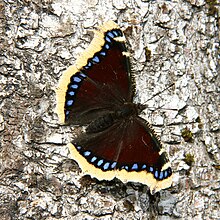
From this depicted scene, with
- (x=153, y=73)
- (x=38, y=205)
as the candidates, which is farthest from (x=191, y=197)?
(x=38, y=205)

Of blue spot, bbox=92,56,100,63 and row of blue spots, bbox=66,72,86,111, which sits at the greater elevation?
blue spot, bbox=92,56,100,63

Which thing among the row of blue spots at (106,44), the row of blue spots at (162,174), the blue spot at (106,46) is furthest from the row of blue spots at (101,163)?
the blue spot at (106,46)

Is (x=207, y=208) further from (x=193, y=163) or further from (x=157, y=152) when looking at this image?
(x=157, y=152)

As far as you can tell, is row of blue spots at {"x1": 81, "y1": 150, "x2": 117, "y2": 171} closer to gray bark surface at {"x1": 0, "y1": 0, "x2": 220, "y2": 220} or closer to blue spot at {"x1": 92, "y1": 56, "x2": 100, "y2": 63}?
gray bark surface at {"x1": 0, "y1": 0, "x2": 220, "y2": 220}

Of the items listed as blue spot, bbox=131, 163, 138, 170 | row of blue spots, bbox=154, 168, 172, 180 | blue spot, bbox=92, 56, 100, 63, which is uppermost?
blue spot, bbox=92, 56, 100, 63

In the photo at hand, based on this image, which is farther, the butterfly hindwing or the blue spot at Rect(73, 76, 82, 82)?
the blue spot at Rect(73, 76, 82, 82)

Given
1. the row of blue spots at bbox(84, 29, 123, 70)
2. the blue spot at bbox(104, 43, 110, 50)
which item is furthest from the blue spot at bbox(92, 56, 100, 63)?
the blue spot at bbox(104, 43, 110, 50)

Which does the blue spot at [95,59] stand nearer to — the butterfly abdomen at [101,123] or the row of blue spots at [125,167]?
the butterfly abdomen at [101,123]
